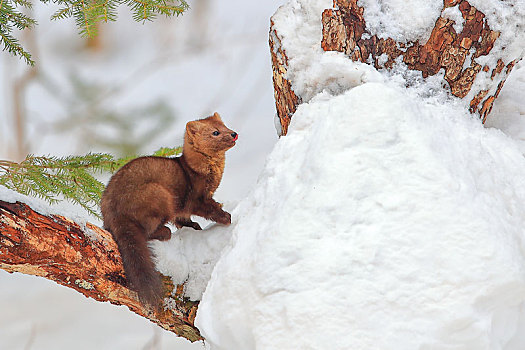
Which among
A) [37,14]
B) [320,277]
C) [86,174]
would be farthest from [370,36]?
[37,14]

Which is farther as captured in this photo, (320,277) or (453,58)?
(453,58)

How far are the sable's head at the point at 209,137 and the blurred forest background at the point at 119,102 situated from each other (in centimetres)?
97

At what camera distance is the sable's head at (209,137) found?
2162mm

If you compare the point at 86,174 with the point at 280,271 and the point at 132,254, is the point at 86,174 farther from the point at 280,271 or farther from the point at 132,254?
the point at 280,271

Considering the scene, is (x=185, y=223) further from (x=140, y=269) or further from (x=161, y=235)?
(x=140, y=269)

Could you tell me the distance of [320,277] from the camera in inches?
52.9

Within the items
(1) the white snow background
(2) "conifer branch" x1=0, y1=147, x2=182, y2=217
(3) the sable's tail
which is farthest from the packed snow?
(2) "conifer branch" x1=0, y1=147, x2=182, y2=217

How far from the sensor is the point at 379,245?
133 cm

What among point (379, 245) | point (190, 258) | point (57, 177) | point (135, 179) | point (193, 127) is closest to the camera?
point (379, 245)

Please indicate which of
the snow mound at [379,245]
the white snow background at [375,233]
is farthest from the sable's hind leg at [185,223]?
the snow mound at [379,245]

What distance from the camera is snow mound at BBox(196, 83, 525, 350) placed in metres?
1.29

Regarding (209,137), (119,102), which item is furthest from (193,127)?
(119,102)

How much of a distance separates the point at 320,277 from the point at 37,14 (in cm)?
464

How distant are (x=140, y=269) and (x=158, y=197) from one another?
0.29 metres
